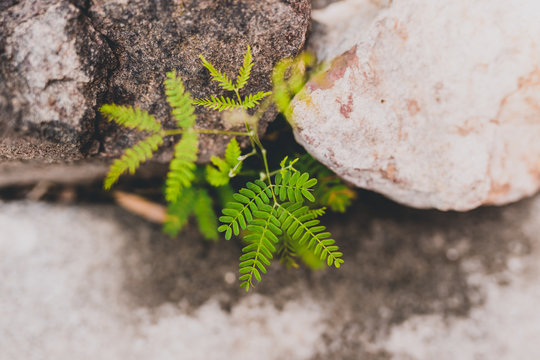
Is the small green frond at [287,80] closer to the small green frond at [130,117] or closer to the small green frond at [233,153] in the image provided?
the small green frond at [233,153]

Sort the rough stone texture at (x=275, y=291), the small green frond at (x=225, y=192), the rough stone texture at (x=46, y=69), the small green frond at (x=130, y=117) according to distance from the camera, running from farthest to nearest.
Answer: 1. the rough stone texture at (x=275, y=291)
2. the small green frond at (x=225, y=192)
3. the small green frond at (x=130, y=117)
4. the rough stone texture at (x=46, y=69)

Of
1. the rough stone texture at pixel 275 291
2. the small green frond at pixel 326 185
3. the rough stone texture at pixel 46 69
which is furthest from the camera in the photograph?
the rough stone texture at pixel 275 291

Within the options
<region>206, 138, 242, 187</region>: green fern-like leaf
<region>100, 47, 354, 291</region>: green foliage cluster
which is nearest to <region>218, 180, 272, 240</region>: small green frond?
<region>100, 47, 354, 291</region>: green foliage cluster

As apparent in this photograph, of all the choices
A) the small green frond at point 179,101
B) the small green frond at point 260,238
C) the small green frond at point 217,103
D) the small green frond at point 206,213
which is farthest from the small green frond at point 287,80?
the small green frond at point 206,213

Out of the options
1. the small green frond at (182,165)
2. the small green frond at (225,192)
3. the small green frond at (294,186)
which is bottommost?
the small green frond at (225,192)

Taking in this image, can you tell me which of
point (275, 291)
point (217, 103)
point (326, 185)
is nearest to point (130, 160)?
point (217, 103)

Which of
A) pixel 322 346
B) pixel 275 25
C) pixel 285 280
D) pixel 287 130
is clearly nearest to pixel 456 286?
pixel 322 346
